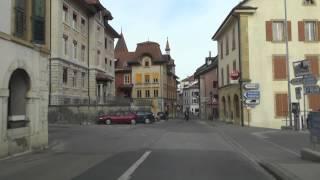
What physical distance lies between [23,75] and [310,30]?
110 ft

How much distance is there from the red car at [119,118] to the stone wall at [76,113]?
153cm

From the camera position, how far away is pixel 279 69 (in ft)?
154

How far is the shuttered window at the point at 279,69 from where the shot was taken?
4694cm

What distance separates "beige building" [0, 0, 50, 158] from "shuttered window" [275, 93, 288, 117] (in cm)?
2875

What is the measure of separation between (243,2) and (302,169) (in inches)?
1405

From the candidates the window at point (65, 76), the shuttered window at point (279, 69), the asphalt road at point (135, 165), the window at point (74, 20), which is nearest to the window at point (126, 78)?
the window at point (74, 20)

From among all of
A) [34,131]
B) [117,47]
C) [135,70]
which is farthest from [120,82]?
[34,131]

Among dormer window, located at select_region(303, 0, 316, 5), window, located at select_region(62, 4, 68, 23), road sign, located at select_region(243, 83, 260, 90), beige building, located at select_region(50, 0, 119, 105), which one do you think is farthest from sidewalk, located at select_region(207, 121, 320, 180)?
window, located at select_region(62, 4, 68, 23)

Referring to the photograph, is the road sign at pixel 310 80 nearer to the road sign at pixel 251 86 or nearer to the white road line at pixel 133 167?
the white road line at pixel 133 167

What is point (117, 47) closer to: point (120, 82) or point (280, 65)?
point (120, 82)

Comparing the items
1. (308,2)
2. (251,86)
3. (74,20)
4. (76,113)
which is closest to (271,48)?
(251,86)

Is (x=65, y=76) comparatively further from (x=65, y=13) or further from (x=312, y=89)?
(x=312, y=89)

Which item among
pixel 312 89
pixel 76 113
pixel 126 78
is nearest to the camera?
pixel 312 89

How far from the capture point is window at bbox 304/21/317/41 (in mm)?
47719
